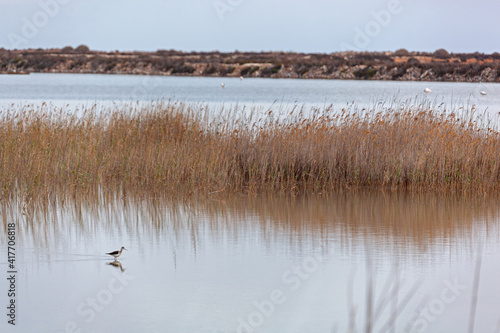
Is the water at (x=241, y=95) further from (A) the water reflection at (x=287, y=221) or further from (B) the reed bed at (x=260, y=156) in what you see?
(A) the water reflection at (x=287, y=221)

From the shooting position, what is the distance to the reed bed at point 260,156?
9.68 m

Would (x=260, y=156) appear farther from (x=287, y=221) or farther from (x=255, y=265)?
(x=255, y=265)

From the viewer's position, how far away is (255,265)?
Answer: 647cm

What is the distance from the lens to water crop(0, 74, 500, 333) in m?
5.14

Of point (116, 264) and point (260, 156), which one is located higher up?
point (260, 156)

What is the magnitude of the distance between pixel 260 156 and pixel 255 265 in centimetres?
382

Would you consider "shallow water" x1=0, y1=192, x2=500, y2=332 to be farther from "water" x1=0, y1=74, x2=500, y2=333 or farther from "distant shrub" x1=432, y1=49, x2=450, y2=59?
"distant shrub" x1=432, y1=49, x2=450, y2=59

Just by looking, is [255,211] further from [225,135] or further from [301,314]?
[301,314]

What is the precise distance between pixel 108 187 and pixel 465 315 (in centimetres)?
582

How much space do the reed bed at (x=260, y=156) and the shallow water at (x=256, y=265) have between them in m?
0.68

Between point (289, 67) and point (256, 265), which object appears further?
point (289, 67)

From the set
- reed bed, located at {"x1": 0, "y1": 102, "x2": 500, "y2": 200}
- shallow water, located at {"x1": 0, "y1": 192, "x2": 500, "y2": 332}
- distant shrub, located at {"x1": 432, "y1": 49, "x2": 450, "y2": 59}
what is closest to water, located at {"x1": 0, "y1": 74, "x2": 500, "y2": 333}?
shallow water, located at {"x1": 0, "y1": 192, "x2": 500, "y2": 332}

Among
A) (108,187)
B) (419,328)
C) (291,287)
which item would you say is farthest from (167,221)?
(419,328)

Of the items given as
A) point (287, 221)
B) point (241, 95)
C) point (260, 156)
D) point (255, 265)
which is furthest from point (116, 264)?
point (241, 95)
